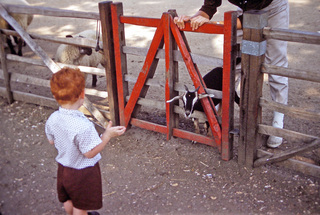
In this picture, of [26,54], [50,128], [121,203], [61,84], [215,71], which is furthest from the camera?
[26,54]

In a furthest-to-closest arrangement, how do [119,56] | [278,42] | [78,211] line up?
[119,56], [278,42], [78,211]

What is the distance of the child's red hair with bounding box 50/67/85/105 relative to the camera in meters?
2.39

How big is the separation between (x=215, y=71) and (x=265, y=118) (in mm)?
1065

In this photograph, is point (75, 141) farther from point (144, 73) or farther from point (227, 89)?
point (144, 73)

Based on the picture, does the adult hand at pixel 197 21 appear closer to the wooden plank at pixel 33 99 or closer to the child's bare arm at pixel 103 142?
the child's bare arm at pixel 103 142

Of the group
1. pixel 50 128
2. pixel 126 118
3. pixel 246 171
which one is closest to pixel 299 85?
pixel 246 171

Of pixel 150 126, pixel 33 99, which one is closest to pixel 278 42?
pixel 150 126

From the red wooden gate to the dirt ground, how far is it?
0.22 meters

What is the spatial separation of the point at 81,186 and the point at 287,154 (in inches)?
79.3

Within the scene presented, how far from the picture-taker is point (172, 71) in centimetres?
398

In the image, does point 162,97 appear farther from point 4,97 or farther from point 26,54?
point 26,54

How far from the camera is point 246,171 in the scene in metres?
3.76

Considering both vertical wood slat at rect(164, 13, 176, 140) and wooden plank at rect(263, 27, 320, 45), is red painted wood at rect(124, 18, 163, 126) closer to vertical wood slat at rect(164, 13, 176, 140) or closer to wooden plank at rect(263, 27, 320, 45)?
vertical wood slat at rect(164, 13, 176, 140)

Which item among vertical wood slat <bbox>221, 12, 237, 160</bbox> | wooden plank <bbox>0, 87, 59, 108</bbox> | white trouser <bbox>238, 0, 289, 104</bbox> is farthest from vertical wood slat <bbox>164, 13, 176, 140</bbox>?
wooden plank <bbox>0, 87, 59, 108</bbox>
